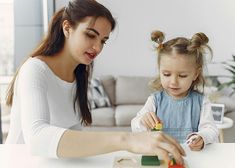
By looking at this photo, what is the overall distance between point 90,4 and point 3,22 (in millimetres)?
3098

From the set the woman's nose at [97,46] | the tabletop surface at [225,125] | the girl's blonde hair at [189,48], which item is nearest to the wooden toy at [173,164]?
the woman's nose at [97,46]

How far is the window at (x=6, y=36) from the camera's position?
13.7ft

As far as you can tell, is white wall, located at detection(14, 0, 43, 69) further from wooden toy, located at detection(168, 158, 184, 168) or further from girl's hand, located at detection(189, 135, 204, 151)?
wooden toy, located at detection(168, 158, 184, 168)

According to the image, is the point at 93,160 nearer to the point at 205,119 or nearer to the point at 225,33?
the point at 205,119

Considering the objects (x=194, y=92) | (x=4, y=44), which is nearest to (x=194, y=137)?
(x=194, y=92)

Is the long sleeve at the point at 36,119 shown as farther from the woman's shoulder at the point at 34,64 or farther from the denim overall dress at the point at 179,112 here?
the denim overall dress at the point at 179,112

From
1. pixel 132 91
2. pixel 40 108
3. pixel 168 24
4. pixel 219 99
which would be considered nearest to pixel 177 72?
pixel 40 108

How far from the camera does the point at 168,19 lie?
4.59 m

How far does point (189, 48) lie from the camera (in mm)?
1696

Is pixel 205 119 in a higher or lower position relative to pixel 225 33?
lower

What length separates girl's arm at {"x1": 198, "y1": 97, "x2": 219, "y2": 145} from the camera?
54.6 inches

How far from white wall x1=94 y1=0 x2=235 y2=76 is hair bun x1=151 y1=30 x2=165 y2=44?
2.84m

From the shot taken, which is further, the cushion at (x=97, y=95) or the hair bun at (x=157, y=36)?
the cushion at (x=97, y=95)

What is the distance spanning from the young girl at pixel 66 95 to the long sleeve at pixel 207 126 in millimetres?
441
